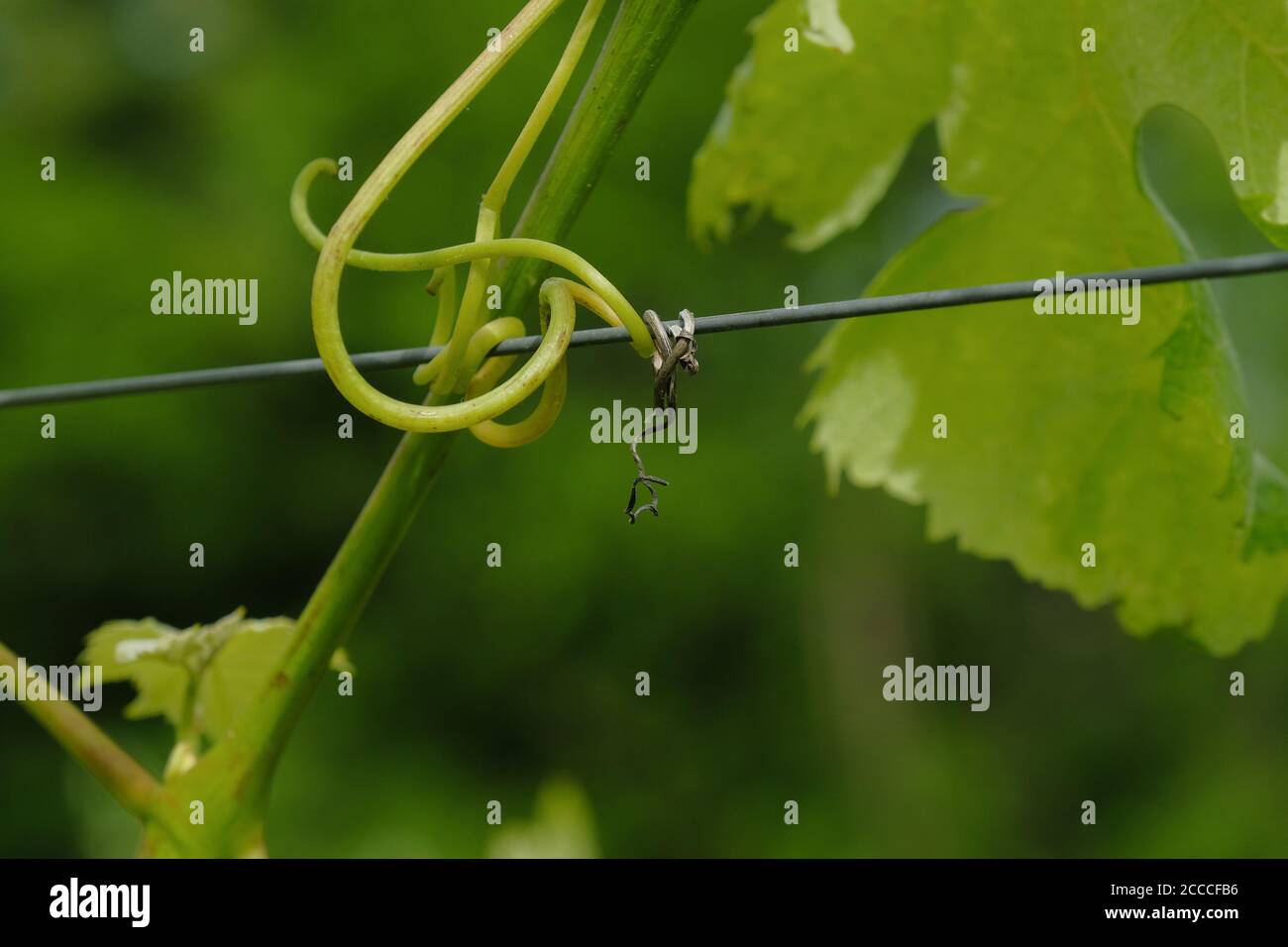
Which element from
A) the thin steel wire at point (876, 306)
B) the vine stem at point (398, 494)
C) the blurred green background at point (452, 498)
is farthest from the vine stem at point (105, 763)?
the blurred green background at point (452, 498)

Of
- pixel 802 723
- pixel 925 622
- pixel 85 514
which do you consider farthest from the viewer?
pixel 925 622

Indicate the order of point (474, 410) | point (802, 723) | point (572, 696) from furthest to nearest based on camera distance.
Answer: point (802, 723) → point (572, 696) → point (474, 410)

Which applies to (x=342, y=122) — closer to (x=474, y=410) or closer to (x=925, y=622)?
(x=925, y=622)

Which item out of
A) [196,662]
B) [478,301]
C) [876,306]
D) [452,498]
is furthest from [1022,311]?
[452,498]

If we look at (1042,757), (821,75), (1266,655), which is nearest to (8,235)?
(821,75)

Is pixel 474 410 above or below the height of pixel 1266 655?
above

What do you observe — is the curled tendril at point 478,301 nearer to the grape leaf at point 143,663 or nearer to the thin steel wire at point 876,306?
the thin steel wire at point 876,306

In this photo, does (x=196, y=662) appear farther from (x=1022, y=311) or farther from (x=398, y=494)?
(x=1022, y=311)
